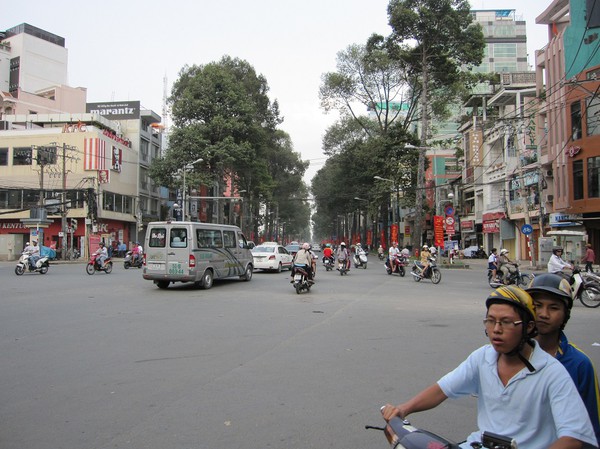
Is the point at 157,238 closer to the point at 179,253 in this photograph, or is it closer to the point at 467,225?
the point at 179,253

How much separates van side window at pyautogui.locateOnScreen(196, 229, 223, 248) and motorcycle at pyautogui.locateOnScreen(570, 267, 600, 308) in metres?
10.9

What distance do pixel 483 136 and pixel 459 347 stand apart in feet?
138

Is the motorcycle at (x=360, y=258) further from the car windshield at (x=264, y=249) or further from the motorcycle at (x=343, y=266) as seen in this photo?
the car windshield at (x=264, y=249)

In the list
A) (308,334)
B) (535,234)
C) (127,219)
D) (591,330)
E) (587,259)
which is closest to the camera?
(308,334)

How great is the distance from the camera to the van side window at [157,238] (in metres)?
15.8

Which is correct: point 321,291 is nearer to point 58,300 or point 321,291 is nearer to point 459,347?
point 58,300

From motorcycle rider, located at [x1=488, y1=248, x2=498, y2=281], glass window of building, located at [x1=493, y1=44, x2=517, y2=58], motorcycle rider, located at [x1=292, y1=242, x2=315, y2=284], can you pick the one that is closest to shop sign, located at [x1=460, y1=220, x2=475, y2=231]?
motorcycle rider, located at [x1=488, y1=248, x2=498, y2=281]

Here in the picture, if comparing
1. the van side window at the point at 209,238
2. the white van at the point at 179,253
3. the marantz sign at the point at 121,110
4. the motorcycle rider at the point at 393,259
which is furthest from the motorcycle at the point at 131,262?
the marantz sign at the point at 121,110

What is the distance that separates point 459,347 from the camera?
730 cm

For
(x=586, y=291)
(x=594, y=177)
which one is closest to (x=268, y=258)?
(x=586, y=291)

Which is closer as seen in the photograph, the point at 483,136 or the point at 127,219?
the point at 483,136

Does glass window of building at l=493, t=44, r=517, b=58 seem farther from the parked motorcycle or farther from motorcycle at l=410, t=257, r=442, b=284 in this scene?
motorcycle at l=410, t=257, r=442, b=284

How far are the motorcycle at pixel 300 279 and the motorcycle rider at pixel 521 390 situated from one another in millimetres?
12596

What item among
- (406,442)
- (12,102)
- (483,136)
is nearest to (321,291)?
(406,442)
